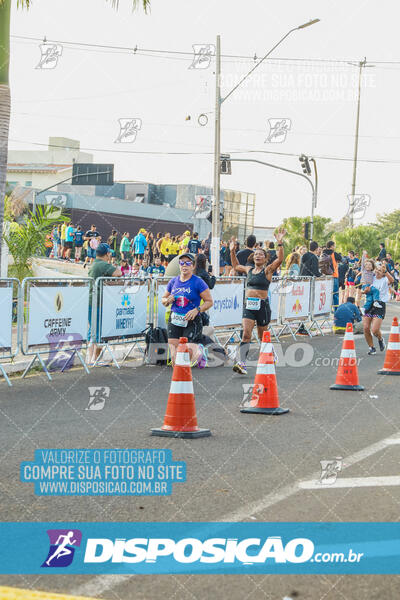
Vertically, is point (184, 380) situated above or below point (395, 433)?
above

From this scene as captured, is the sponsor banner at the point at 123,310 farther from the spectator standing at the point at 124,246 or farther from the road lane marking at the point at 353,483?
the spectator standing at the point at 124,246

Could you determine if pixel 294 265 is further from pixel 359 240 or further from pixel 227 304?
pixel 359 240

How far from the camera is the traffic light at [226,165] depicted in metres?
28.9

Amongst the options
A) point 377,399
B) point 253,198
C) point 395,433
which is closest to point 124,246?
point 377,399

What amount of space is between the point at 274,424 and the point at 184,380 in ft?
4.72

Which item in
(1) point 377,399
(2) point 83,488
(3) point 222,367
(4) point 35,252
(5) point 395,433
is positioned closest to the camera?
(2) point 83,488

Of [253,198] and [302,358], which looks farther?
[253,198]

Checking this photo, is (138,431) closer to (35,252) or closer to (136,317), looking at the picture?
(136,317)

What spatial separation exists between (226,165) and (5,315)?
18.3 metres

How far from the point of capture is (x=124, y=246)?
34594 millimetres

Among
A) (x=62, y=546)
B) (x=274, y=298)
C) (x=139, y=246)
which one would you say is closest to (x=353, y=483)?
(x=62, y=546)

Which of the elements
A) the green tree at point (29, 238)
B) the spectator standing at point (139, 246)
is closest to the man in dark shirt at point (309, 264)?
the green tree at point (29, 238)

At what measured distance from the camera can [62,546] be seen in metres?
4.84

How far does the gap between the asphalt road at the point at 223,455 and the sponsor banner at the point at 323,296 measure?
8.47 meters
